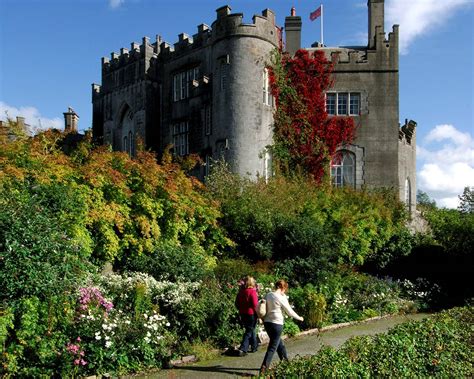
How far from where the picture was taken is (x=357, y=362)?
7.75 m

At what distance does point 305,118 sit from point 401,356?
1891cm

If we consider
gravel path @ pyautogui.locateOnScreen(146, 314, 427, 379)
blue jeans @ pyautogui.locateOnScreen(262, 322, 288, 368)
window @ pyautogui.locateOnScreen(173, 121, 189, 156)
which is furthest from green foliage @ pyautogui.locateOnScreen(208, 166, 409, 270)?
window @ pyautogui.locateOnScreen(173, 121, 189, 156)

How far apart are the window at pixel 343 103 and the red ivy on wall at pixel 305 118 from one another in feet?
1.66

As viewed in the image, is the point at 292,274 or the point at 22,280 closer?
the point at 22,280

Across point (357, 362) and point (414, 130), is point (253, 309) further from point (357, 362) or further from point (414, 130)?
point (414, 130)

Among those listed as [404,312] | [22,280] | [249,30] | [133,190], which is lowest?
[404,312]

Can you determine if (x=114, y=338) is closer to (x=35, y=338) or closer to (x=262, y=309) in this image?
(x=35, y=338)

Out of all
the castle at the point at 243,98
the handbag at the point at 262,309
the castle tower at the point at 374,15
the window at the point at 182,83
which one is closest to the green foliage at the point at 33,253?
the handbag at the point at 262,309

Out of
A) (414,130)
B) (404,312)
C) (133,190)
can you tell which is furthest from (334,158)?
(133,190)

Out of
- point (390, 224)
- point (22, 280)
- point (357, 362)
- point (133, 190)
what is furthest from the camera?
point (390, 224)

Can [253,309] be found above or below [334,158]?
below

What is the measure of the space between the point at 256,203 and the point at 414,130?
15.6 meters

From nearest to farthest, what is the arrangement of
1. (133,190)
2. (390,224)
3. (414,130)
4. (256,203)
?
(133,190) → (256,203) → (390,224) → (414,130)

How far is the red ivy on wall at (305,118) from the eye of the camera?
2578 centimetres
